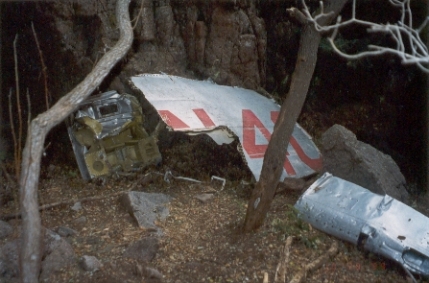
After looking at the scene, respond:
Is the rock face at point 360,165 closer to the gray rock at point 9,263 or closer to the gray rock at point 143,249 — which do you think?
the gray rock at point 143,249

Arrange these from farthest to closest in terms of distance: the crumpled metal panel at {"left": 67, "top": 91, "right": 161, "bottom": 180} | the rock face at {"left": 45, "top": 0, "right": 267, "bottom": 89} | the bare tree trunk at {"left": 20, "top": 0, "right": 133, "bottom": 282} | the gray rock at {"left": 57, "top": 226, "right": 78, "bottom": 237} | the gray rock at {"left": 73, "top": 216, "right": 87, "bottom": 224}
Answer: the rock face at {"left": 45, "top": 0, "right": 267, "bottom": 89} < the crumpled metal panel at {"left": 67, "top": 91, "right": 161, "bottom": 180} < the gray rock at {"left": 73, "top": 216, "right": 87, "bottom": 224} < the gray rock at {"left": 57, "top": 226, "right": 78, "bottom": 237} < the bare tree trunk at {"left": 20, "top": 0, "right": 133, "bottom": 282}

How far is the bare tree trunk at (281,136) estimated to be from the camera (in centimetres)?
455

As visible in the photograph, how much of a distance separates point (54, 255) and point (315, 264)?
7.76 feet

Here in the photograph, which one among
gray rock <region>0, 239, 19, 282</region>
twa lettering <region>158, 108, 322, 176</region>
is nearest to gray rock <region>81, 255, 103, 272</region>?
gray rock <region>0, 239, 19, 282</region>

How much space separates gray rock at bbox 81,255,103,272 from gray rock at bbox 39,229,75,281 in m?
0.12

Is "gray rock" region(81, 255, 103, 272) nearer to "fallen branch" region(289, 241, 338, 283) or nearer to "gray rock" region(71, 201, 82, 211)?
"gray rock" region(71, 201, 82, 211)

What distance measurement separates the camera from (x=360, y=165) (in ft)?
18.5

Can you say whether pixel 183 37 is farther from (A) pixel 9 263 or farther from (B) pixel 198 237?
(A) pixel 9 263

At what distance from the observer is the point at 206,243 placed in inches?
184

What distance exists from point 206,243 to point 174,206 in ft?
3.02

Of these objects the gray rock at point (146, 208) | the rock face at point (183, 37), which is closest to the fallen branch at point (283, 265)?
the gray rock at point (146, 208)

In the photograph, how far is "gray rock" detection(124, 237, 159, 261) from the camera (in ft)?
14.0

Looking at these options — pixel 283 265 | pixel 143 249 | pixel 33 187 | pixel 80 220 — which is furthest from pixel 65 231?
pixel 283 265

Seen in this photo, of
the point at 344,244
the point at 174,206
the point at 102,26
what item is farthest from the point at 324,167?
the point at 102,26
